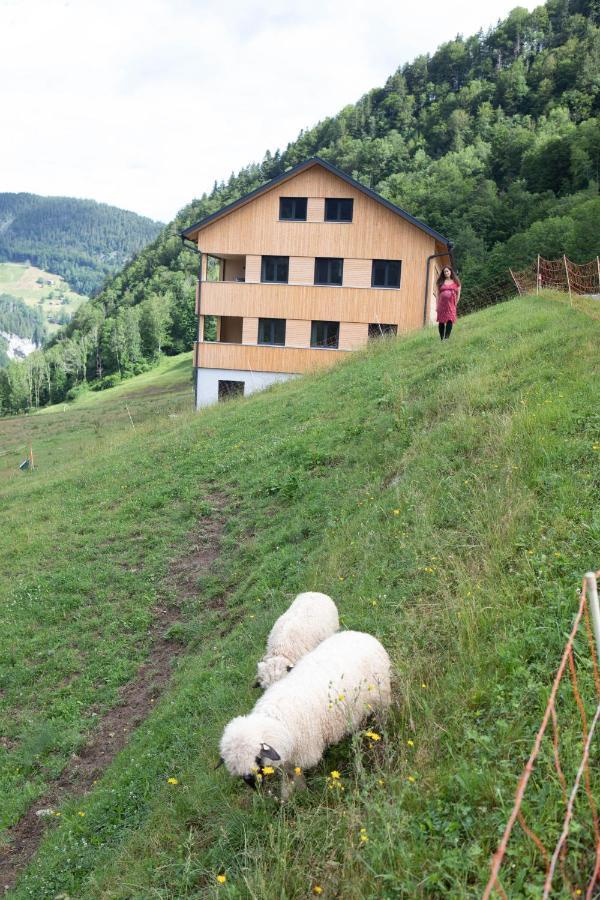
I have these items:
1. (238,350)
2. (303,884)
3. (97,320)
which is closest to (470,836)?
(303,884)

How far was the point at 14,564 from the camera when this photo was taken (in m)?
13.6

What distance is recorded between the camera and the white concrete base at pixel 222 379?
3197 centimetres

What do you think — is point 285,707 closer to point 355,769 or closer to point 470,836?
point 355,769

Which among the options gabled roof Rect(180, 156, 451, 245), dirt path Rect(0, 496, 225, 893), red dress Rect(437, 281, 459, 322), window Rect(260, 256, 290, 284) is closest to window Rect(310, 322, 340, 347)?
window Rect(260, 256, 290, 284)

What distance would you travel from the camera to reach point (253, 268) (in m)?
32.5

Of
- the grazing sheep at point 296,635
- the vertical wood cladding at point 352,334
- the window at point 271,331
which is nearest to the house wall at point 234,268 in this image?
the window at point 271,331

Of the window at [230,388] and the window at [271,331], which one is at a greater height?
the window at [271,331]

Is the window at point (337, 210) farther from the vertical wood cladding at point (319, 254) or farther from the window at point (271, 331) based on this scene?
the window at point (271, 331)

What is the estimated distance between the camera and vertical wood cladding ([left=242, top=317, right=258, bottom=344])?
32438 mm

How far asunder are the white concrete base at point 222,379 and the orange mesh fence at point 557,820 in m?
28.2

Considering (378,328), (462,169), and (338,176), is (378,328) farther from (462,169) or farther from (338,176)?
(462,169)

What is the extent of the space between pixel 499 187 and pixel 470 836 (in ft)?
338

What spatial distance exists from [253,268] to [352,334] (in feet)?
19.8

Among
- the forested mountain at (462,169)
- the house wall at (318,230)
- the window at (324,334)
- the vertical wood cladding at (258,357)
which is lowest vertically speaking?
the vertical wood cladding at (258,357)
